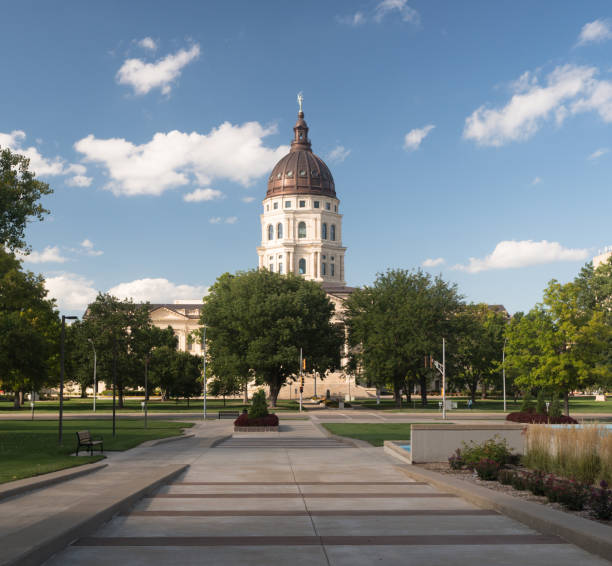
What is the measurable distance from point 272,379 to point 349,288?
Result: 62.9 m

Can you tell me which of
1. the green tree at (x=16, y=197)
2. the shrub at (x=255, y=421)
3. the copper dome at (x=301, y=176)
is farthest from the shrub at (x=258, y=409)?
the copper dome at (x=301, y=176)

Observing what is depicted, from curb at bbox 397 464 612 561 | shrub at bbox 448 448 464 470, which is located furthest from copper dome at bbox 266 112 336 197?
curb at bbox 397 464 612 561

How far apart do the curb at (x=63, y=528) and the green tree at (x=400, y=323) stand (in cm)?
5670

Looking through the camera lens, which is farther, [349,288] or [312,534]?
[349,288]

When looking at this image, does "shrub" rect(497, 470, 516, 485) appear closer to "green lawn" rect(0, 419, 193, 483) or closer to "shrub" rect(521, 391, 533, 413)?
"green lawn" rect(0, 419, 193, 483)

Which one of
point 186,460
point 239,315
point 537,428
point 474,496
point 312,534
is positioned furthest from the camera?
point 239,315

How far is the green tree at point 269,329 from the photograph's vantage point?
67.8 metres

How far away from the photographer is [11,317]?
2124 inches

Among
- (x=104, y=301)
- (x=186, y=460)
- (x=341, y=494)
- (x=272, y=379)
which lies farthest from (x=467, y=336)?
(x=341, y=494)

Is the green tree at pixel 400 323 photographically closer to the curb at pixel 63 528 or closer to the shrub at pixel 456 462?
the shrub at pixel 456 462

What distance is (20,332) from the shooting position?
53656mm

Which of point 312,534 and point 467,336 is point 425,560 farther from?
point 467,336

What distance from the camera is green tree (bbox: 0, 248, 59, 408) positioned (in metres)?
49.4

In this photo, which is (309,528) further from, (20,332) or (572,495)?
(20,332)
